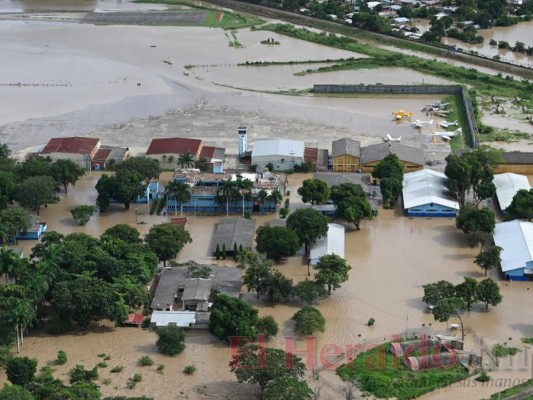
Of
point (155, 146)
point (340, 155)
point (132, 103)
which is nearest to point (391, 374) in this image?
point (340, 155)

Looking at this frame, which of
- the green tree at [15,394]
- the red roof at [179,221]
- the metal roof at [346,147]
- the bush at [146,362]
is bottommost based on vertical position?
A: the bush at [146,362]

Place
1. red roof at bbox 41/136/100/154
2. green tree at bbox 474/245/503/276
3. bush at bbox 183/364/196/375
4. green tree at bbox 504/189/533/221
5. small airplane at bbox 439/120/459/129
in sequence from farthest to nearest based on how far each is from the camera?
1. small airplane at bbox 439/120/459/129
2. red roof at bbox 41/136/100/154
3. green tree at bbox 504/189/533/221
4. green tree at bbox 474/245/503/276
5. bush at bbox 183/364/196/375

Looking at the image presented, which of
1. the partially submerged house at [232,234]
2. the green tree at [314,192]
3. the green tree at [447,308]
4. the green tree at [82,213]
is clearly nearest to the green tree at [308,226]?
the partially submerged house at [232,234]

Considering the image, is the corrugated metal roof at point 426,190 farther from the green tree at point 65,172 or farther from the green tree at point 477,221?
the green tree at point 65,172

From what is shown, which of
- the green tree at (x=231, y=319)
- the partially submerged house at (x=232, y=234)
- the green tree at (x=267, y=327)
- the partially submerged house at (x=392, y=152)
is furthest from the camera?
the partially submerged house at (x=392, y=152)

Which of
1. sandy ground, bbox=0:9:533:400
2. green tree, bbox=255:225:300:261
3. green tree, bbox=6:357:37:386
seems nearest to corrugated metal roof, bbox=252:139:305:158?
sandy ground, bbox=0:9:533:400

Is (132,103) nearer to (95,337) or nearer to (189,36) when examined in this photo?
(189,36)

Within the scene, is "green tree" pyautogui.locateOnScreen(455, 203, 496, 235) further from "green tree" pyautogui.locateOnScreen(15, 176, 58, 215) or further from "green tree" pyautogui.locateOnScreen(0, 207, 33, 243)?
"green tree" pyautogui.locateOnScreen(0, 207, 33, 243)
